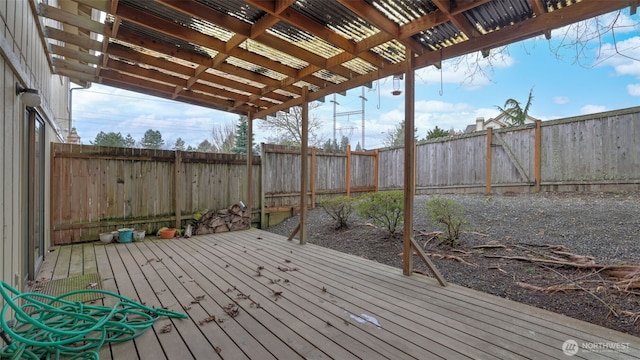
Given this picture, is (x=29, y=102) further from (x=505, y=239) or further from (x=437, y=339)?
(x=505, y=239)

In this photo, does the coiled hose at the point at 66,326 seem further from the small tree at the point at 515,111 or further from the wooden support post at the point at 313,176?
the small tree at the point at 515,111

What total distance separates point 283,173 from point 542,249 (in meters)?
4.93

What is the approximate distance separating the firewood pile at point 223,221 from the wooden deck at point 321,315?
5.78 feet

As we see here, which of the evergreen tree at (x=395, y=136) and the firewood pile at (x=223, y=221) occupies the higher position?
the evergreen tree at (x=395, y=136)

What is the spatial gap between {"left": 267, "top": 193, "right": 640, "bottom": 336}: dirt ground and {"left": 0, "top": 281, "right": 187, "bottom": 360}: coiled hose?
2.83m

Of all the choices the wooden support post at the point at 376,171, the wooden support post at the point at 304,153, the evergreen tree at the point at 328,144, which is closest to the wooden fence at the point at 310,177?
the wooden support post at the point at 376,171

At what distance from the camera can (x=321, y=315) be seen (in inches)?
85.9

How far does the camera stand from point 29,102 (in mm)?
2293

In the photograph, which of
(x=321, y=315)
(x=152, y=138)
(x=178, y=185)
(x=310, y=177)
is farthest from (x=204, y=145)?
(x=321, y=315)

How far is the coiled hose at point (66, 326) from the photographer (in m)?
1.50

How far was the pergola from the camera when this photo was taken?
7.86 feet

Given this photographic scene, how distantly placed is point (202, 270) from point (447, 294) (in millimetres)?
2658

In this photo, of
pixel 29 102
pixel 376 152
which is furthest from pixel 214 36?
pixel 376 152

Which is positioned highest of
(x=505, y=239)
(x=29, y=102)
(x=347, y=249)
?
(x=29, y=102)
